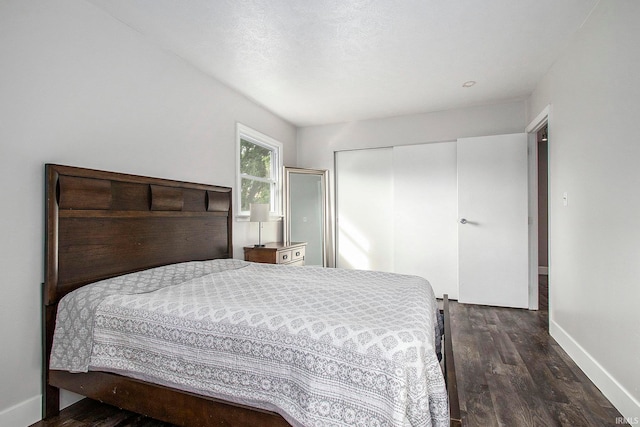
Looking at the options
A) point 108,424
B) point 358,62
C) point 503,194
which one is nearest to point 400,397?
point 108,424

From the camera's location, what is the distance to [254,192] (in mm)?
3885

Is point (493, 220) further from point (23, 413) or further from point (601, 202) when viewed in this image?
point (23, 413)

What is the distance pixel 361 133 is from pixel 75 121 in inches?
138

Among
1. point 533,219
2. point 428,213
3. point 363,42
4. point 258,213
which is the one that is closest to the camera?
point 363,42

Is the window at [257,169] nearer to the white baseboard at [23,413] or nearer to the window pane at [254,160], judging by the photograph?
the window pane at [254,160]

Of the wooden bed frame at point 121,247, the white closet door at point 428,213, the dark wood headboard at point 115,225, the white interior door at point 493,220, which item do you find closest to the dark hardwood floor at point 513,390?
the wooden bed frame at point 121,247

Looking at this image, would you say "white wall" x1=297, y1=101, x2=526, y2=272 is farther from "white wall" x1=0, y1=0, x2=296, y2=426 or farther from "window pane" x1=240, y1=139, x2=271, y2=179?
"white wall" x1=0, y1=0, x2=296, y2=426

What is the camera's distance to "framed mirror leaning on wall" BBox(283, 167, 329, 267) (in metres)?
4.45

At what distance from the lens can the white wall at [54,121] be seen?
161cm

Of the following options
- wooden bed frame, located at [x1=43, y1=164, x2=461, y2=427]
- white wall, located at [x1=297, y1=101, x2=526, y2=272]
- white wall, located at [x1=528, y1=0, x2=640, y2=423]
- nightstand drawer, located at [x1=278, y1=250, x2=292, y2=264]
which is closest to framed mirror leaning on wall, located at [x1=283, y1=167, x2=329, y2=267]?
white wall, located at [x1=297, y1=101, x2=526, y2=272]

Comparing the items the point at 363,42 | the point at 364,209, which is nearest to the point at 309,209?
the point at 364,209

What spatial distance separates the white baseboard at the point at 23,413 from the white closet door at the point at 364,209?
141 inches

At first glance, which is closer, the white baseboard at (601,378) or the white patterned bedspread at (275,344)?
the white patterned bedspread at (275,344)

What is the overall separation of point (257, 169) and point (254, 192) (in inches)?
12.2
